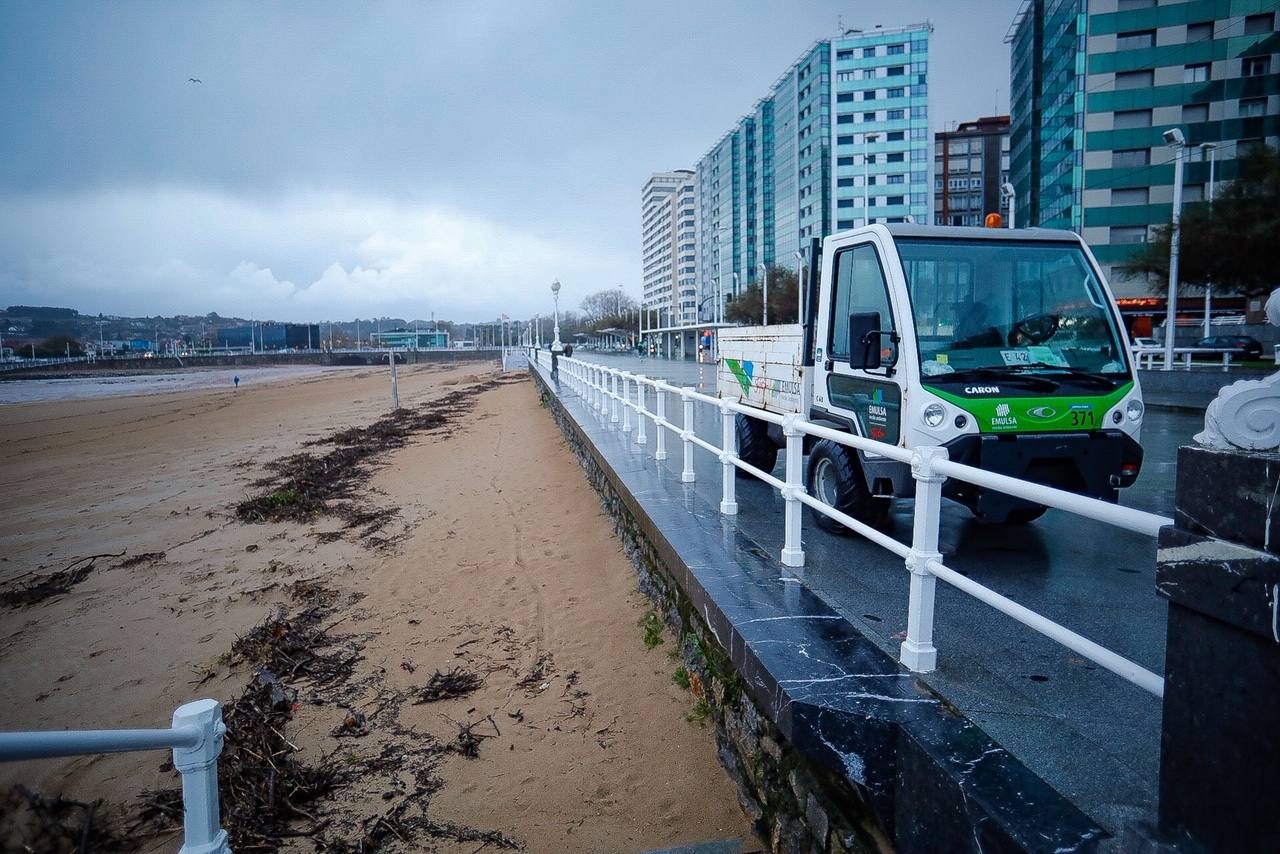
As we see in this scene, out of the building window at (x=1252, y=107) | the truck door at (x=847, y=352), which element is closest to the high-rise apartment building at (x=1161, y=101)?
the building window at (x=1252, y=107)

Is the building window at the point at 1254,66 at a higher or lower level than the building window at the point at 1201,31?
lower

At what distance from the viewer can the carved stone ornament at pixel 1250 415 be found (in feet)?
5.09

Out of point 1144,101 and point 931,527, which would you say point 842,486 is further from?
point 1144,101

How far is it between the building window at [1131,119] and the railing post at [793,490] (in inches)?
2343

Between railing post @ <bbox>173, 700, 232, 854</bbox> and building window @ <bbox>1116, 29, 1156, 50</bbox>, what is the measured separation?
63512 millimetres

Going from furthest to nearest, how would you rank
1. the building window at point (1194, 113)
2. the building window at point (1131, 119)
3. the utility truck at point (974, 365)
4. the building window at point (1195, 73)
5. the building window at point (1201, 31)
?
the building window at point (1131, 119) → the building window at point (1194, 113) → the building window at point (1195, 73) → the building window at point (1201, 31) → the utility truck at point (974, 365)

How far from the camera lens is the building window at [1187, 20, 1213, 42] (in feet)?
159

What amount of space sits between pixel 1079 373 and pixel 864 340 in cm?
146

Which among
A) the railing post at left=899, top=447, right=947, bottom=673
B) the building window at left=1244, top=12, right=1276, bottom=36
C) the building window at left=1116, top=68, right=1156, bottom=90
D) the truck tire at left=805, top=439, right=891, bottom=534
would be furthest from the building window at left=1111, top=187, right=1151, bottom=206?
the railing post at left=899, top=447, right=947, bottom=673

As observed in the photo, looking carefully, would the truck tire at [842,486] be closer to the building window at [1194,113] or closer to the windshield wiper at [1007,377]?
the windshield wiper at [1007,377]

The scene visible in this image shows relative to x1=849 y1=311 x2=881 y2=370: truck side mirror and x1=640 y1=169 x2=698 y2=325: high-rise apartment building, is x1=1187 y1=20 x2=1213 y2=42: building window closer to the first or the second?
x1=849 y1=311 x2=881 y2=370: truck side mirror

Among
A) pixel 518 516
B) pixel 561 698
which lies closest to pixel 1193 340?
pixel 518 516

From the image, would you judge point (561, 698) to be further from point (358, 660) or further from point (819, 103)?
point (819, 103)

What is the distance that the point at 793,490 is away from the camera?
4633mm
